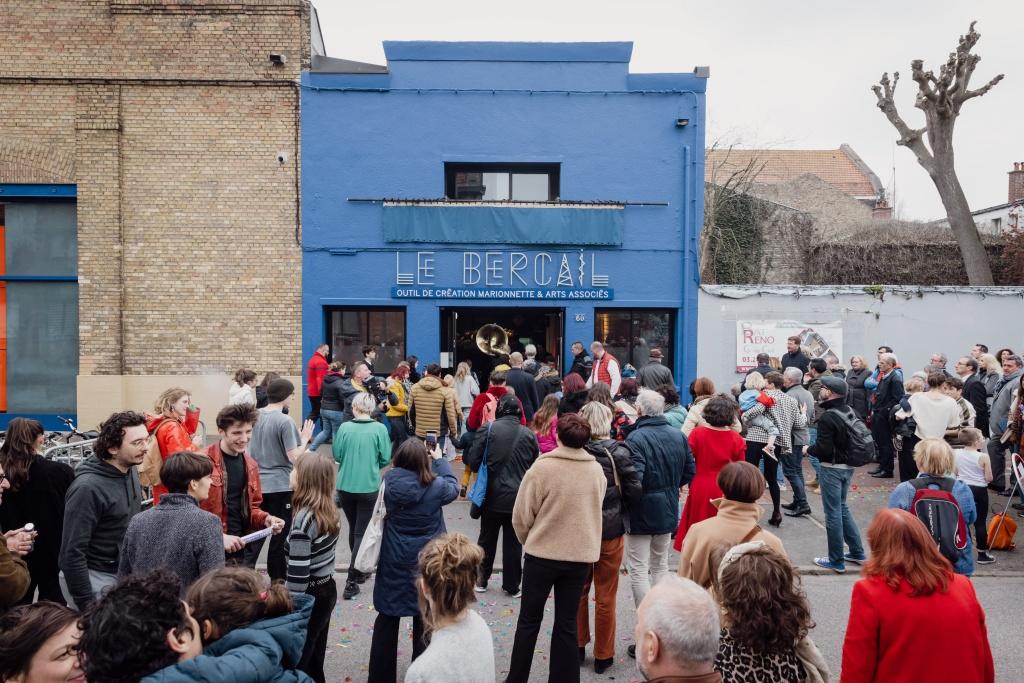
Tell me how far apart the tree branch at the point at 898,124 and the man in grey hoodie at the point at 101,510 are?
17846 millimetres

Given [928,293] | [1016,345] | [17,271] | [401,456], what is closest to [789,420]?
[401,456]

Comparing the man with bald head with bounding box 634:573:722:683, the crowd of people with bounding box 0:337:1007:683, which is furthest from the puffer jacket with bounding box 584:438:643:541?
the man with bald head with bounding box 634:573:722:683

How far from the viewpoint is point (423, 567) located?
3324mm

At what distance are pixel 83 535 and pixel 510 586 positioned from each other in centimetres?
348

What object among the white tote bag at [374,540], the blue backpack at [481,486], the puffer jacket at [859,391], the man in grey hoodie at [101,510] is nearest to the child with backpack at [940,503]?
the blue backpack at [481,486]

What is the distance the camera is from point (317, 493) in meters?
4.21

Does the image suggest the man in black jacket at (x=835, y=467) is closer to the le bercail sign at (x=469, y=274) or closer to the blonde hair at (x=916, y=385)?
the blonde hair at (x=916, y=385)

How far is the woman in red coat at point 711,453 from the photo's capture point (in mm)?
5805

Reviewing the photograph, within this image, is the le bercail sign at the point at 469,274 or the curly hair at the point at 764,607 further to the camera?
the le bercail sign at the point at 469,274

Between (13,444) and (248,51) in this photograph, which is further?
(248,51)

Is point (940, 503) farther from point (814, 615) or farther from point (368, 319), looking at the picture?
point (368, 319)

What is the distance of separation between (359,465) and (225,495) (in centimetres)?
159

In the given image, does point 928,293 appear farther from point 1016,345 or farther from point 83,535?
point 83,535

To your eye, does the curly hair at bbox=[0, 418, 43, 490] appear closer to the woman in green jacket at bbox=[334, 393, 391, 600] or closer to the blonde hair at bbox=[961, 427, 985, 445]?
the woman in green jacket at bbox=[334, 393, 391, 600]
